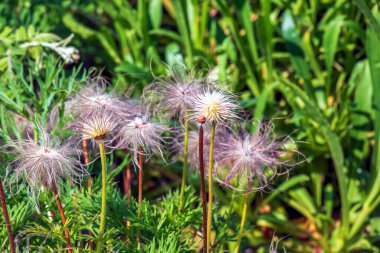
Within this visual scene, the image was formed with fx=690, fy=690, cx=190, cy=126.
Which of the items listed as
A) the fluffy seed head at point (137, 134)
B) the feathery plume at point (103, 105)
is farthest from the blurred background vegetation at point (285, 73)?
the fluffy seed head at point (137, 134)

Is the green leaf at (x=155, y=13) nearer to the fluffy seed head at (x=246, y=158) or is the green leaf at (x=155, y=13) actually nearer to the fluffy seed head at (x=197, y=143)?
the fluffy seed head at (x=197, y=143)

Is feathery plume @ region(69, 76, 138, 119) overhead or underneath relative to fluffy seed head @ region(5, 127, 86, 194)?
overhead

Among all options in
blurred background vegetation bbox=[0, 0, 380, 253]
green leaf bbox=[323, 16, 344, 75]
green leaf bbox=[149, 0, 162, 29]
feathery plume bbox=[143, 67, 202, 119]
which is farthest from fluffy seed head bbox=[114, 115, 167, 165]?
green leaf bbox=[149, 0, 162, 29]

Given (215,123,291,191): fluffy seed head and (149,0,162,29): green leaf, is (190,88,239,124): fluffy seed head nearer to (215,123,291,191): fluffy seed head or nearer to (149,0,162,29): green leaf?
(215,123,291,191): fluffy seed head

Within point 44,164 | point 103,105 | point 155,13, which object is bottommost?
point 44,164

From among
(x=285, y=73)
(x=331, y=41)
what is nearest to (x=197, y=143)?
(x=331, y=41)

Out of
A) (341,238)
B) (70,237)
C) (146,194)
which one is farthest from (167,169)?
(70,237)

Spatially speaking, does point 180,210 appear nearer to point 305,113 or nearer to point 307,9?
point 305,113

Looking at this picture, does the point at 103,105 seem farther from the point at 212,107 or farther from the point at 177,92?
the point at 212,107

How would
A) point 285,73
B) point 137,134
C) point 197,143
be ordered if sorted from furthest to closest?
point 285,73 → point 197,143 → point 137,134
